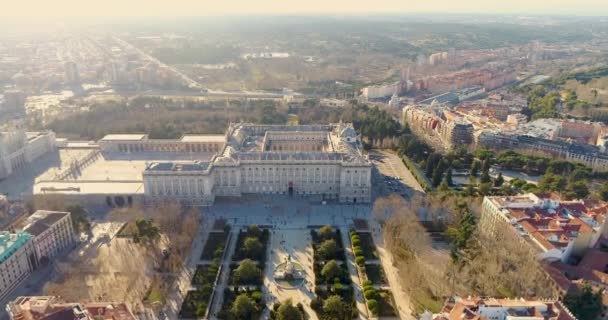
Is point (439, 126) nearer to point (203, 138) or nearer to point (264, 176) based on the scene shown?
point (264, 176)

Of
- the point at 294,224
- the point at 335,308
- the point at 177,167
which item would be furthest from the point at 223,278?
the point at 177,167

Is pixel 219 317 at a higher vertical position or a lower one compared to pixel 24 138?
lower

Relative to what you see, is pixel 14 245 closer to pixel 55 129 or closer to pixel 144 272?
pixel 144 272

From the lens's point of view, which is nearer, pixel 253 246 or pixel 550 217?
pixel 253 246

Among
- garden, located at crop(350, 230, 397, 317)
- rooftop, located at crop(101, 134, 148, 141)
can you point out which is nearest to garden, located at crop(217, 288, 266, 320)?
garden, located at crop(350, 230, 397, 317)

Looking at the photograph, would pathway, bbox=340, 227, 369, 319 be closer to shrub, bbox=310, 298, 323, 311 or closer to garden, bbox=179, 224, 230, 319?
shrub, bbox=310, 298, 323, 311

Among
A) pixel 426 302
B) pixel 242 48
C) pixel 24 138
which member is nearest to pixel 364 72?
pixel 242 48

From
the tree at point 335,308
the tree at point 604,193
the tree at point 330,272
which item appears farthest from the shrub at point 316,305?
the tree at point 604,193
